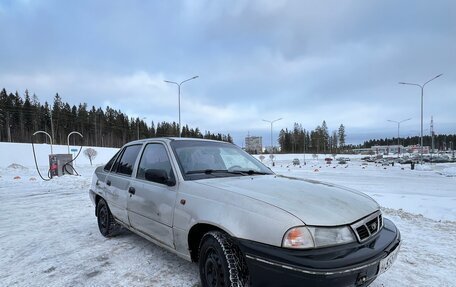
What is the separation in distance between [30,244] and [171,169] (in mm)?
3152

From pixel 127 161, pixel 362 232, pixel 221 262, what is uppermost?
pixel 127 161

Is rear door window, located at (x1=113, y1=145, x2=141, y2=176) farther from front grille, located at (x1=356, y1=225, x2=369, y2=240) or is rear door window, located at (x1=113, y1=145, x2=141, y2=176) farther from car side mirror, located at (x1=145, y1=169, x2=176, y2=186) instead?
front grille, located at (x1=356, y1=225, x2=369, y2=240)

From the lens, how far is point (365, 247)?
2.65m

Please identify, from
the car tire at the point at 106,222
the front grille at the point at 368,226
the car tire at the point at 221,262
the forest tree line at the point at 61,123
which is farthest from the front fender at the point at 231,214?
the forest tree line at the point at 61,123

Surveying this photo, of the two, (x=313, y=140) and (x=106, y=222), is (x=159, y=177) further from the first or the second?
(x=313, y=140)

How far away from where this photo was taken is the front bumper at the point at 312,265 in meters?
2.30

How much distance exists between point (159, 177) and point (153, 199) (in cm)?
31

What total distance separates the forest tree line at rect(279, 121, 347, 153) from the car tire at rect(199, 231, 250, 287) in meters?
Answer: 136

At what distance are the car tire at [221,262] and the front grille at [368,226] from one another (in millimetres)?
986

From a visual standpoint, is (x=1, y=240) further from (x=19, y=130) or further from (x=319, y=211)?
(x=19, y=130)

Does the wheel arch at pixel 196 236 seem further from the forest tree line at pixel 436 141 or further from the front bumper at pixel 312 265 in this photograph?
the forest tree line at pixel 436 141

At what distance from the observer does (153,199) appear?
388 cm

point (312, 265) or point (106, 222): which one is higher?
point (312, 265)

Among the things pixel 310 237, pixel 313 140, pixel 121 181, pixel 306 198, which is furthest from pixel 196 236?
pixel 313 140
